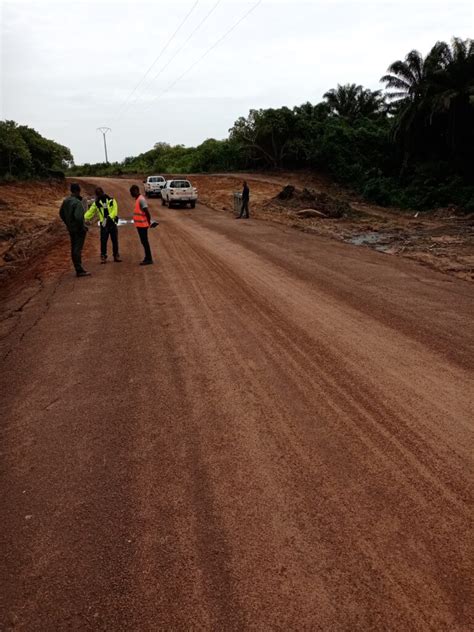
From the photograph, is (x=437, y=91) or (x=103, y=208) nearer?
(x=103, y=208)

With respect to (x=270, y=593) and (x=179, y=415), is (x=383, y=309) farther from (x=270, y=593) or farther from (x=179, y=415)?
(x=270, y=593)

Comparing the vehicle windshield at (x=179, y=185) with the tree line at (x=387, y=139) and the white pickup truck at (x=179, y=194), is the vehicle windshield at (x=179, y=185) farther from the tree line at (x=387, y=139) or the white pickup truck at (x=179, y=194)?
the tree line at (x=387, y=139)

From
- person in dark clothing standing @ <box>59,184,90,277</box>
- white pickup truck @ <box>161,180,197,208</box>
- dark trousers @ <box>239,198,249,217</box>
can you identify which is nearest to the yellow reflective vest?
person in dark clothing standing @ <box>59,184,90,277</box>

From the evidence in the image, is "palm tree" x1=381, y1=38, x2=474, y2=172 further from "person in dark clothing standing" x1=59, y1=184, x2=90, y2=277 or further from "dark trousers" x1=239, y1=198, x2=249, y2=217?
"person in dark clothing standing" x1=59, y1=184, x2=90, y2=277

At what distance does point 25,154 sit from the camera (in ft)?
116

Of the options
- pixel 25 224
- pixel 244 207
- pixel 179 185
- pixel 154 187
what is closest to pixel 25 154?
pixel 154 187

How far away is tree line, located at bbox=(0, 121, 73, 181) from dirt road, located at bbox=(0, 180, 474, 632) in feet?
107

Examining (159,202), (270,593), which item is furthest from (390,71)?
(270,593)

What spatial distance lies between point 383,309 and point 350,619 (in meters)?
5.87

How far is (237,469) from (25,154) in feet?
126

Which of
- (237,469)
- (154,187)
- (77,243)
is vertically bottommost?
(237,469)

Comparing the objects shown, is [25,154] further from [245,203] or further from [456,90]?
[456,90]

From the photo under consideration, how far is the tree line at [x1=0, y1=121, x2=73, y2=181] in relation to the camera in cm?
3447

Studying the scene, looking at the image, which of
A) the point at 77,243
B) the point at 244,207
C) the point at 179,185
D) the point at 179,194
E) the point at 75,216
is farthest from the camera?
the point at 179,185
